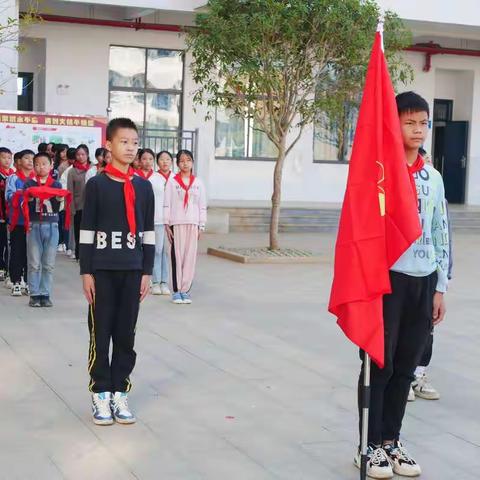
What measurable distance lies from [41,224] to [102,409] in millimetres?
4396

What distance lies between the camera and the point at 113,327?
19.6ft

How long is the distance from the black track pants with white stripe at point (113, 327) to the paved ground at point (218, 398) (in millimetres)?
288

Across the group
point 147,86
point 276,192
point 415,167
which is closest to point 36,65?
point 147,86

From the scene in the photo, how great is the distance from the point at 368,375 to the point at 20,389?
283 centimetres

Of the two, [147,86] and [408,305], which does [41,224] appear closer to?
[408,305]

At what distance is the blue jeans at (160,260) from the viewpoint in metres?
11.0

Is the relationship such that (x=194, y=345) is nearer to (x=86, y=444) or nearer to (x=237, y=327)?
(x=237, y=327)

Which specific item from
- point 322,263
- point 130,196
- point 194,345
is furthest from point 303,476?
point 322,263

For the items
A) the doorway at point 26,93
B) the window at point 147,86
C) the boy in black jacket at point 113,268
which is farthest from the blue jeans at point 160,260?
the doorway at point 26,93

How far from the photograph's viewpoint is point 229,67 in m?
15.1

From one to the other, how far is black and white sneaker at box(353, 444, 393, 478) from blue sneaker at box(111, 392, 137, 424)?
1567mm

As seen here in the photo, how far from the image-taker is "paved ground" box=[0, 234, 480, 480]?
17.1 feet

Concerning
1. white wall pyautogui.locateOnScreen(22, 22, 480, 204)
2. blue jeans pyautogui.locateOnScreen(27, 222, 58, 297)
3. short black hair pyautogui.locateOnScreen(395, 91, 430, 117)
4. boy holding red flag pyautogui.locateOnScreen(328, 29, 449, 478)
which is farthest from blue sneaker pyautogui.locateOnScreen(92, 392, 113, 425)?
white wall pyautogui.locateOnScreen(22, 22, 480, 204)

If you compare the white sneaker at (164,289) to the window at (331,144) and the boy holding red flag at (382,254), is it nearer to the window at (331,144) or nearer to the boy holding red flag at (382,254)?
the boy holding red flag at (382,254)
